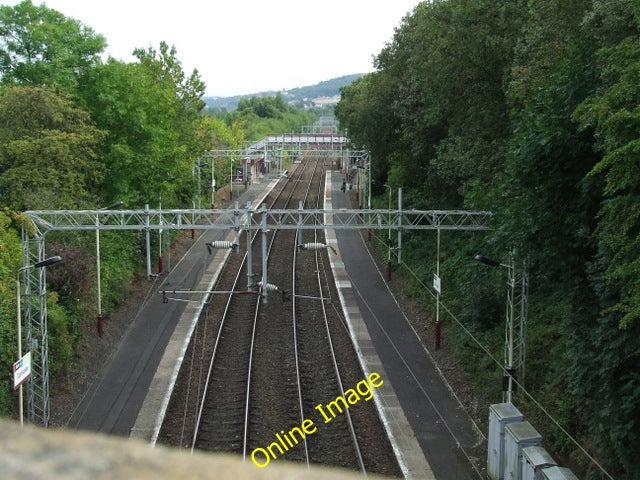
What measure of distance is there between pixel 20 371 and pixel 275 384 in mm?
7401

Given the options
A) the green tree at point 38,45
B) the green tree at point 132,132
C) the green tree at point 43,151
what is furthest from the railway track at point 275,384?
the green tree at point 38,45

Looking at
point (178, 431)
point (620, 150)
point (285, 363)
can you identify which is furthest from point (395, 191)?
point (620, 150)

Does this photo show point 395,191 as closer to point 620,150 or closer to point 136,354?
point 136,354

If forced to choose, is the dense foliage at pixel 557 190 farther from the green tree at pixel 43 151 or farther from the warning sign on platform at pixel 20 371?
the green tree at pixel 43 151

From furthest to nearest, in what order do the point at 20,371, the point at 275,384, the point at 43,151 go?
the point at 43,151, the point at 275,384, the point at 20,371

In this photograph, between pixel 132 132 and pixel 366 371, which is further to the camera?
pixel 132 132

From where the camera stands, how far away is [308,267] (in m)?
34.7

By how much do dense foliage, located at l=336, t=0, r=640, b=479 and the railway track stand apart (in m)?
3.85

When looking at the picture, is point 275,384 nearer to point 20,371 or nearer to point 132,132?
point 20,371

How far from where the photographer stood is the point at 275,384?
780 inches

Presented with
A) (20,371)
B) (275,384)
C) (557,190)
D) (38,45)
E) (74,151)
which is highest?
(38,45)

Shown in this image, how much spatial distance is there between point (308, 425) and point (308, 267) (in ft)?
58.4

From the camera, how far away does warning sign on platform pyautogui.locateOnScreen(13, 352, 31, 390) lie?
14.4 metres

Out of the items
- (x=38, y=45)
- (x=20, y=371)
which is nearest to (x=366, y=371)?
(x=20, y=371)
